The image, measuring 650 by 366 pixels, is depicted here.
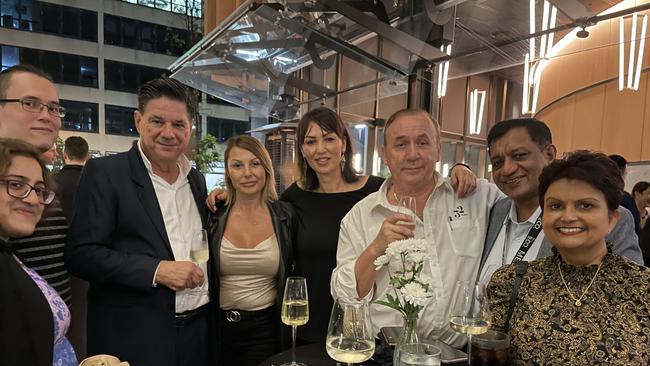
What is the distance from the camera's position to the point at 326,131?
7.77ft

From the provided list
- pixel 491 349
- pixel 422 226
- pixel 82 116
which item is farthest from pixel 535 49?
pixel 82 116

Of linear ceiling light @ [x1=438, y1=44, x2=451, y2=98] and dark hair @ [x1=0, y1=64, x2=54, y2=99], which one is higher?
linear ceiling light @ [x1=438, y1=44, x2=451, y2=98]

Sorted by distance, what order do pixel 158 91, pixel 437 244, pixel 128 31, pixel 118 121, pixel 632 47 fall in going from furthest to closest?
pixel 128 31 → pixel 118 121 → pixel 632 47 → pixel 158 91 → pixel 437 244

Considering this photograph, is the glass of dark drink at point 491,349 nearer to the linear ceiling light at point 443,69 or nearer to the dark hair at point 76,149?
the linear ceiling light at point 443,69

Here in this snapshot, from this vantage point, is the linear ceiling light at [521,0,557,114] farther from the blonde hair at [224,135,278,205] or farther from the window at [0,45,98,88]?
the window at [0,45,98,88]

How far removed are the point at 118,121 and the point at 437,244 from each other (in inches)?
540

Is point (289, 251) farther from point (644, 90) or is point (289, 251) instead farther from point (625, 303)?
point (644, 90)

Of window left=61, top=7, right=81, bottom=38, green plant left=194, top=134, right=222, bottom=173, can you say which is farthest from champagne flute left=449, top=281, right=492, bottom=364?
window left=61, top=7, right=81, bottom=38

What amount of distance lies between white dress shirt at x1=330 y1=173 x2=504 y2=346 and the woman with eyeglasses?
3.48ft

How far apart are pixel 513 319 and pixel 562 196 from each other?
46 cm

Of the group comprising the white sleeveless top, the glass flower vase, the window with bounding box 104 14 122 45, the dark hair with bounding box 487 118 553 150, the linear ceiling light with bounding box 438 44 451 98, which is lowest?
the white sleeveless top

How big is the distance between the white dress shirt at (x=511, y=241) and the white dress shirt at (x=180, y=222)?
137 centimetres

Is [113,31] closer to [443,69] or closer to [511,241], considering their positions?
[443,69]

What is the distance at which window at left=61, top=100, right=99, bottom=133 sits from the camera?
41.1 ft
